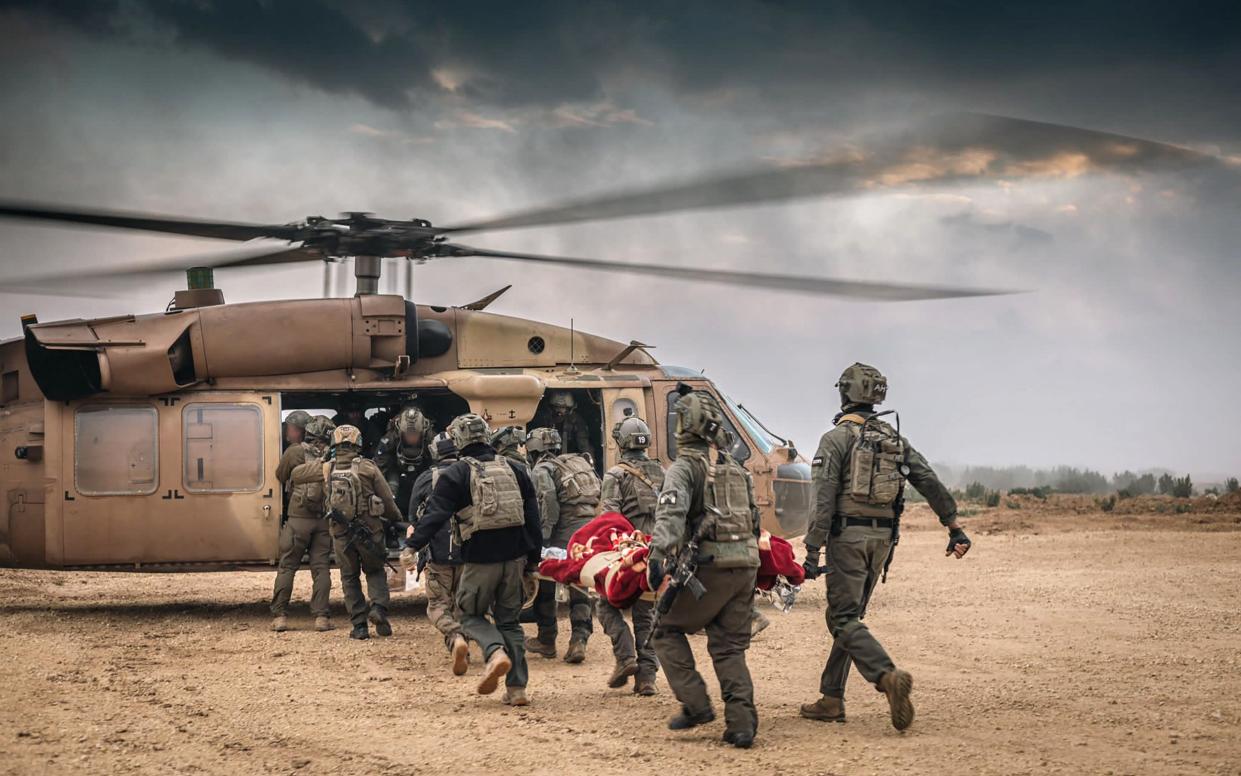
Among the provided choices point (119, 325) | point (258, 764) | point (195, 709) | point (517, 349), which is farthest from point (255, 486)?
point (258, 764)

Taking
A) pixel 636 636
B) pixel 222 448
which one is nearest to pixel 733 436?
pixel 636 636

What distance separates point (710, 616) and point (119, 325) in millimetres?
7071

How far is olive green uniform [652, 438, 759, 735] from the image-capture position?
6023 millimetres

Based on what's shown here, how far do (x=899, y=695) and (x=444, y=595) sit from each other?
3.51 metres

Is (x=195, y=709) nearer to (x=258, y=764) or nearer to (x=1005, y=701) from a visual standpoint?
(x=258, y=764)

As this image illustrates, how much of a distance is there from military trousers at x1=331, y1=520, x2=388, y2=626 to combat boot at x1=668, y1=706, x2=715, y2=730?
4255 millimetres

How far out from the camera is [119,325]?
10.8 metres

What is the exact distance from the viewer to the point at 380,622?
10016 mm

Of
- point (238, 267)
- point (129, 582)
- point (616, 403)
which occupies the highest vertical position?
point (238, 267)

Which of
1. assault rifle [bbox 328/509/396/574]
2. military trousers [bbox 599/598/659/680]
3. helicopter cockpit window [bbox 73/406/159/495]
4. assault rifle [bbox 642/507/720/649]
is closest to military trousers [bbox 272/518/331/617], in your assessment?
assault rifle [bbox 328/509/396/574]

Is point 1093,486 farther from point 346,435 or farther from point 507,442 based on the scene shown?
point 507,442

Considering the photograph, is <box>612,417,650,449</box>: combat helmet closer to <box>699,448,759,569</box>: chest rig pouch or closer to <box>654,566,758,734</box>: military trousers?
<box>699,448,759,569</box>: chest rig pouch

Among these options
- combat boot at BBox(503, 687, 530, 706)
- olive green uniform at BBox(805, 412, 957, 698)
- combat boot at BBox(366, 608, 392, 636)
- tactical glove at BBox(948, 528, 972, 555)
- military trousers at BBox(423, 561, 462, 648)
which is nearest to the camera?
olive green uniform at BBox(805, 412, 957, 698)

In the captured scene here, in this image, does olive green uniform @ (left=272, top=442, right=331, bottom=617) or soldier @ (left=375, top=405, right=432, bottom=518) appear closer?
olive green uniform @ (left=272, top=442, right=331, bottom=617)
